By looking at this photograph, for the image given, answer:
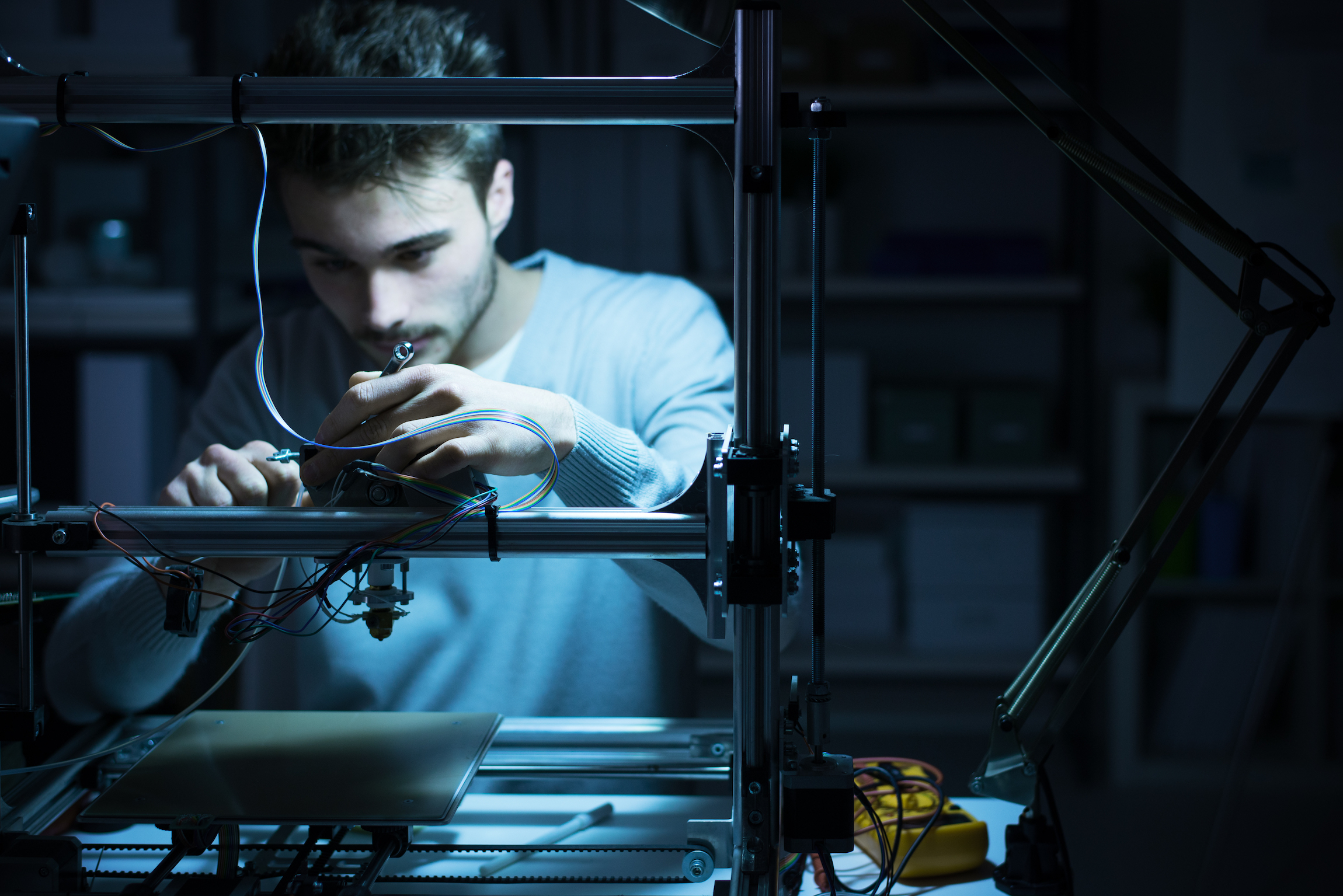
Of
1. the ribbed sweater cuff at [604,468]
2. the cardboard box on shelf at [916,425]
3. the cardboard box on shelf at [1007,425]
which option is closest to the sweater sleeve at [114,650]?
the ribbed sweater cuff at [604,468]

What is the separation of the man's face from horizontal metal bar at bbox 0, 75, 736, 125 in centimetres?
33

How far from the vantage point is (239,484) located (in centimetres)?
74

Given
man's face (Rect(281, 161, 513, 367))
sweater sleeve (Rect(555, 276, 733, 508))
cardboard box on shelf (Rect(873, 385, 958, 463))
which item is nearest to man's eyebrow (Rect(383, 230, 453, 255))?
man's face (Rect(281, 161, 513, 367))

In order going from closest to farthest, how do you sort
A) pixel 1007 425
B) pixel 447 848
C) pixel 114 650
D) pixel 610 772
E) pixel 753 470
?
pixel 753 470, pixel 447 848, pixel 610 772, pixel 114 650, pixel 1007 425

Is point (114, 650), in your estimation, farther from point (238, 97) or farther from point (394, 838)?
point (238, 97)

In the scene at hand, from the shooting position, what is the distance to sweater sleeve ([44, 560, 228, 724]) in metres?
0.95

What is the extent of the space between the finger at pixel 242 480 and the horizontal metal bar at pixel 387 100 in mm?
239

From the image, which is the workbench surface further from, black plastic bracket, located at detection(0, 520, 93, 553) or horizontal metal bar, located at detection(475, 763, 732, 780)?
black plastic bracket, located at detection(0, 520, 93, 553)

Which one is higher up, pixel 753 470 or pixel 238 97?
pixel 238 97

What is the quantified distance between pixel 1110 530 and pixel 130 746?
2212 millimetres

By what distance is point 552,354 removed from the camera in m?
1.30

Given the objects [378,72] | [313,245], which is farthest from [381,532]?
[378,72]

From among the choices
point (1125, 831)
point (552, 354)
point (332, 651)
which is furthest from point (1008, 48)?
point (332, 651)

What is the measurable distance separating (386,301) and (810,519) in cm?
57
